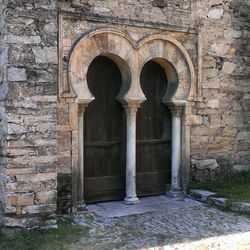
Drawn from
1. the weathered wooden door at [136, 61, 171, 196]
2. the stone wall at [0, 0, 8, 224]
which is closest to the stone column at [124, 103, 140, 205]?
the weathered wooden door at [136, 61, 171, 196]

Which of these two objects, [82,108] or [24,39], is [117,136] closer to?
[82,108]

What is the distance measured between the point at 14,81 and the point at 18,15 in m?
0.81

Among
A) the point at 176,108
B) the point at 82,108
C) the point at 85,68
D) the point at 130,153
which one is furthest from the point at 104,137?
the point at 176,108

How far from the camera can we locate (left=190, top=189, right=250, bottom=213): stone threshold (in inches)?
239

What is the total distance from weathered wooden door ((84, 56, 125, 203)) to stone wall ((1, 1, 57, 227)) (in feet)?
4.22

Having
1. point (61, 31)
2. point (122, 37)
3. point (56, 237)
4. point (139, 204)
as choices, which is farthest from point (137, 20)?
point (56, 237)

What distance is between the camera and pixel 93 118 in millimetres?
6445

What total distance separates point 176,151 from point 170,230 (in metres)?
1.97

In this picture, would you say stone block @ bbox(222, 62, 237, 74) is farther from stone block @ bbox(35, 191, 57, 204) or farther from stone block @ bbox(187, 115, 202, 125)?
stone block @ bbox(35, 191, 57, 204)

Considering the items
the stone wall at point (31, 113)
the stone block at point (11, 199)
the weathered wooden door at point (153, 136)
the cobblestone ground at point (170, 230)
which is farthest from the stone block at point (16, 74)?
the weathered wooden door at point (153, 136)

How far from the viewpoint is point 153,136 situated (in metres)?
7.03

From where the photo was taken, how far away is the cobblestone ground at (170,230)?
15.4ft

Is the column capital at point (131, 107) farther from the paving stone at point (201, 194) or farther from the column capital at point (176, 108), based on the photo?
the paving stone at point (201, 194)

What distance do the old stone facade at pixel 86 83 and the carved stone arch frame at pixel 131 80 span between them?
0.6 inches
